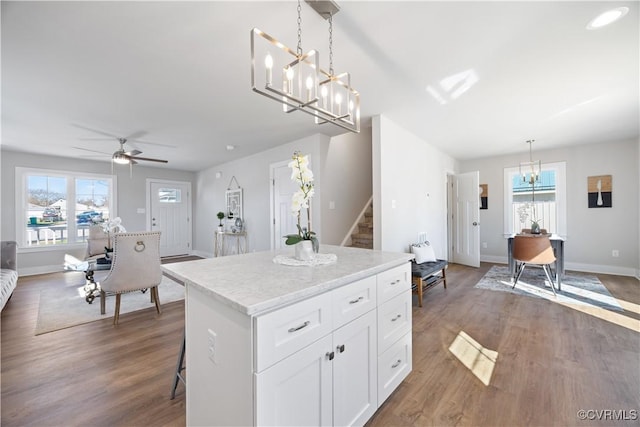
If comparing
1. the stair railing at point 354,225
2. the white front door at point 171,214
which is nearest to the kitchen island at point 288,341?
the stair railing at point 354,225

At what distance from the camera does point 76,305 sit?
11.0 ft

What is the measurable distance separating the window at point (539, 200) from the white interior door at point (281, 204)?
4.49 metres

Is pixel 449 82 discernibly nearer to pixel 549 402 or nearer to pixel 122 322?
pixel 549 402

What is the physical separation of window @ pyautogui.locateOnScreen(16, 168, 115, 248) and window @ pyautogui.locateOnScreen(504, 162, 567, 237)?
359 inches

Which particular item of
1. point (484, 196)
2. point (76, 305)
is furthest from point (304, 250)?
point (484, 196)

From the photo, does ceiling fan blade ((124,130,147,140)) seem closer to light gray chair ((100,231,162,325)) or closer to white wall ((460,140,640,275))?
light gray chair ((100,231,162,325))

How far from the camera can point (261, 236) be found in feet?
17.5

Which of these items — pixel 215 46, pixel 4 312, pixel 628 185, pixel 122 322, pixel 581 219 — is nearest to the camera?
pixel 215 46

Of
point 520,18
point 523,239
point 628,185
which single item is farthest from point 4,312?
point 628,185

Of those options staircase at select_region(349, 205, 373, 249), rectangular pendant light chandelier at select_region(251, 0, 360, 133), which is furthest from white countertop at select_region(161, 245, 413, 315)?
staircase at select_region(349, 205, 373, 249)

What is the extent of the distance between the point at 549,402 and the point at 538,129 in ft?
13.1

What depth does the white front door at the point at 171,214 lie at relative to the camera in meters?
6.85

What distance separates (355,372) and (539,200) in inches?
245

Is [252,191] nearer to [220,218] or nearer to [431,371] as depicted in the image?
[220,218]
